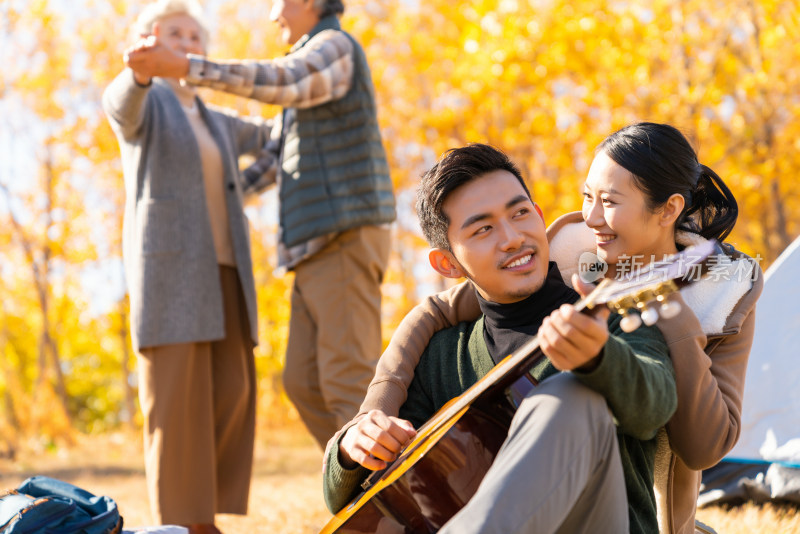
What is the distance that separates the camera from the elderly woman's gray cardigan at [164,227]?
2.95 m

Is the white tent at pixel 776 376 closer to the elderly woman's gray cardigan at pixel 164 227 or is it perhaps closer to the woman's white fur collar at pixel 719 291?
the woman's white fur collar at pixel 719 291

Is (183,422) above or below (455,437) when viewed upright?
below

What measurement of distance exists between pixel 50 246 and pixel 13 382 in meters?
1.72

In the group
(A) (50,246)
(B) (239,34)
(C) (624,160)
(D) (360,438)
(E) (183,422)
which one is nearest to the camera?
(D) (360,438)

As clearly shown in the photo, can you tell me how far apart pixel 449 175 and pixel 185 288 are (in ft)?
4.83

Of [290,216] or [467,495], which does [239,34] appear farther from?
[467,495]

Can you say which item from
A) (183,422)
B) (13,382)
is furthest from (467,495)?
(13,382)

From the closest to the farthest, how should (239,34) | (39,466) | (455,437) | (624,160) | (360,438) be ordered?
(455,437) < (360,438) < (624,160) < (39,466) < (239,34)

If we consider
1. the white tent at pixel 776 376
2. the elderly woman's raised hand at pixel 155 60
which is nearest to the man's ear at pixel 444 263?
the elderly woman's raised hand at pixel 155 60

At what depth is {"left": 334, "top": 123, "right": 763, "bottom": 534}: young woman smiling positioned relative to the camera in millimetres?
1706

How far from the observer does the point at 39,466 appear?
6164mm

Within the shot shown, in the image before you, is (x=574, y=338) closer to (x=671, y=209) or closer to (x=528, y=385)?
(x=528, y=385)

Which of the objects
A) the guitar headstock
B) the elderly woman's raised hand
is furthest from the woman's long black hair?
the elderly woman's raised hand

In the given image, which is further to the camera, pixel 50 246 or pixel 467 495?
pixel 50 246
